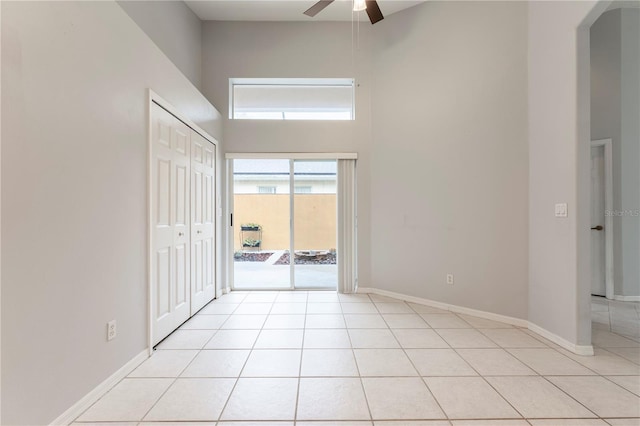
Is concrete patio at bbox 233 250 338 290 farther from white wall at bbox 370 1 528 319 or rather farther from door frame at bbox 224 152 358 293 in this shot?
white wall at bbox 370 1 528 319

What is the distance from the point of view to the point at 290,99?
4.30 meters

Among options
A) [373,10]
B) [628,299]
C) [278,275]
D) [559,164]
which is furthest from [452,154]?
[278,275]

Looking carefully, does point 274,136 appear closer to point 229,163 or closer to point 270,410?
point 229,163

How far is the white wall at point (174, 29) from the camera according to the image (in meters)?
2.84

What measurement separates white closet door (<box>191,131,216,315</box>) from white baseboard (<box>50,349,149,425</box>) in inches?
40.2

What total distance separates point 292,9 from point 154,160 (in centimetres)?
296

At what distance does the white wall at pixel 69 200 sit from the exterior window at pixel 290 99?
2.14 m

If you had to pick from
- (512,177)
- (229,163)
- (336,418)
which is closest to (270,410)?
(336,418)

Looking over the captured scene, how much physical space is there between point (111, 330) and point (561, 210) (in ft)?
11.8

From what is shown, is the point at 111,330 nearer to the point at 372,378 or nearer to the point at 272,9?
the point at 372,378

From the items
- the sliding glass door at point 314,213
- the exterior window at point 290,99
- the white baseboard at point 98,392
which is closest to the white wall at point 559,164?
the exterior window at point 290,99

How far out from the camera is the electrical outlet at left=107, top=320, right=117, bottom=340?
1849 mm

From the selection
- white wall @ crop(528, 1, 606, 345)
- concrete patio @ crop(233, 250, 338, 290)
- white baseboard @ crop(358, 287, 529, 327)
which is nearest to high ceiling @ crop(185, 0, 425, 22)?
white wall @ crop(528, 1, 606, 345)

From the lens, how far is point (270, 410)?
1.64 meters
